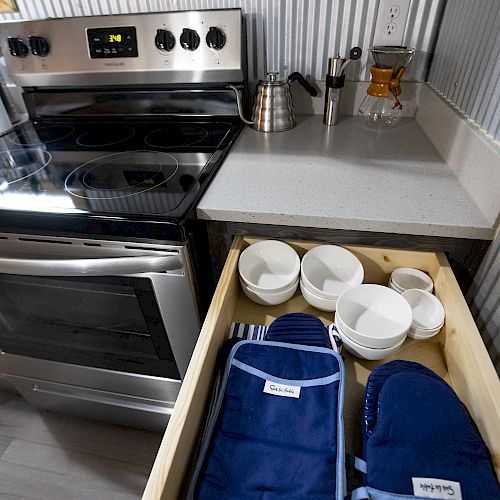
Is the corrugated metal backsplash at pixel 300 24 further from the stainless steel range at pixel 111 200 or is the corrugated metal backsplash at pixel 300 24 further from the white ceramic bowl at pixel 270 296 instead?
the white ceramic bowl at pixel 270 296

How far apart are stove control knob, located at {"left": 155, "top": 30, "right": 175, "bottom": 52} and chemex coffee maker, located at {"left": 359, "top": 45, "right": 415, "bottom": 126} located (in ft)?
1.82

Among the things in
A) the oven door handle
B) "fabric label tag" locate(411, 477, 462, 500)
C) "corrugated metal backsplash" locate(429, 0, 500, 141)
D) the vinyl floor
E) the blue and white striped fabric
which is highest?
"corrugated metal backsplash" locate(429, 0, 500, 141)

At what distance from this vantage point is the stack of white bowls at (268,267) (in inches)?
28.1

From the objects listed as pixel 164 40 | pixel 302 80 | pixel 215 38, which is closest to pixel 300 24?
pixel 302 80

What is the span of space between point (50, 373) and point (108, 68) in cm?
93

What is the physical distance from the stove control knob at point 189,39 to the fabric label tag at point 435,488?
1.08m

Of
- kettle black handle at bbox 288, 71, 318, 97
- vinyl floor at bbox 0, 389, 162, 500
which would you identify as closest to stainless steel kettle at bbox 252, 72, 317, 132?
kettle black handle at bbox 288, 71, 318, 97

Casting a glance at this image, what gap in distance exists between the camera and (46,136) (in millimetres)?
1060

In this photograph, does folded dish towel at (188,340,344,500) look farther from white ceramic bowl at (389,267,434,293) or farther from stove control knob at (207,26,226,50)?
stove control knob at (207,26,226,50)

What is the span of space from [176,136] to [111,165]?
0.75ft

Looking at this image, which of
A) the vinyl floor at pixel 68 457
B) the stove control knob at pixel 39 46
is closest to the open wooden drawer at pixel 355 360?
the vinyl floor at pixel 68 457

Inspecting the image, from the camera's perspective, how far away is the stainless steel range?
0.71m

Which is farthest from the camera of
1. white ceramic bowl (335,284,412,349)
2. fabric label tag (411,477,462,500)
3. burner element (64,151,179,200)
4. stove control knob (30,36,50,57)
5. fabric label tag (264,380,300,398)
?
stove control knob (30,36,50,57)

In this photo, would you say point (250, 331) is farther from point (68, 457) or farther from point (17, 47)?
point (17, 47)
